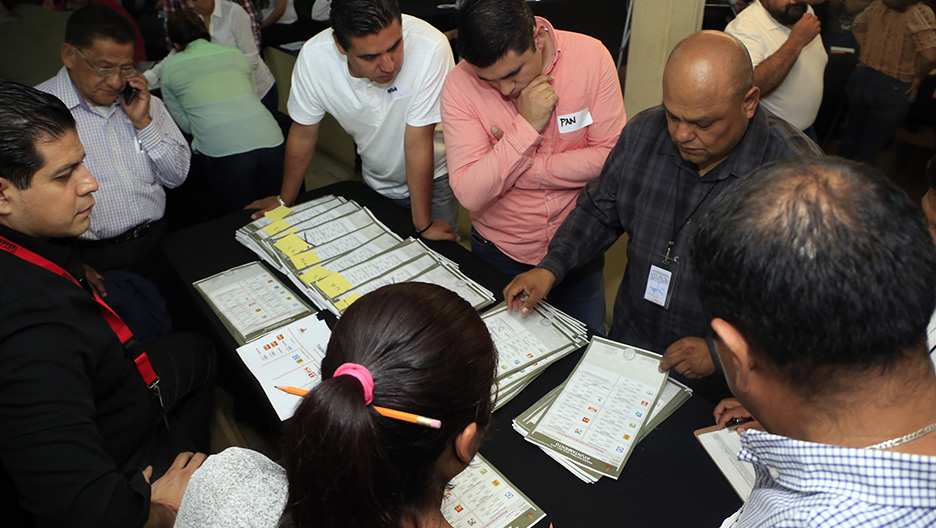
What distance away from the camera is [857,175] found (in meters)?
0.66

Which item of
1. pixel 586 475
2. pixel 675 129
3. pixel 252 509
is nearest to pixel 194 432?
pixel 252 509

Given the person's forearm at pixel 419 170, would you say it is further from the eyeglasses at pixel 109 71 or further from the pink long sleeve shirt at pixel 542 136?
the eyeglasses at pixel 109 71

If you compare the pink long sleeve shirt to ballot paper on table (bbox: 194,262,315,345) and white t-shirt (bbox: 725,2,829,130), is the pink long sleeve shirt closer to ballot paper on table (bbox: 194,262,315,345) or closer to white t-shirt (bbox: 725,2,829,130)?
ballot paper on table (bbox: 194,262,315,345)

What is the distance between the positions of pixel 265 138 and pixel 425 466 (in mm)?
2641

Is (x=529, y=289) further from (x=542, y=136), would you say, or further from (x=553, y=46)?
(x=553, y=46)

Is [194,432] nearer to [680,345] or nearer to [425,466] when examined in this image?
[425,466]

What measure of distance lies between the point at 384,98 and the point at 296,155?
1.53 ft

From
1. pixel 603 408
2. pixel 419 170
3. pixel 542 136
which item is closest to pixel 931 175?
pixel 603 408

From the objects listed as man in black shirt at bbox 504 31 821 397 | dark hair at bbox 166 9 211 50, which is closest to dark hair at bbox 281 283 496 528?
man in black shirt at bbox 504 31 821 397

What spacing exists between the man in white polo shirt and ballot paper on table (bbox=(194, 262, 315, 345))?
0.42 meters

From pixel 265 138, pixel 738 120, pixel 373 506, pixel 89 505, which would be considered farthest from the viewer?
pixel 265 138

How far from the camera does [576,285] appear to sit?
2088mm

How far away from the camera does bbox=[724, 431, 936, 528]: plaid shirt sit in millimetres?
596

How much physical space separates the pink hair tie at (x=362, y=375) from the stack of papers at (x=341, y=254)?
96 centimetres
